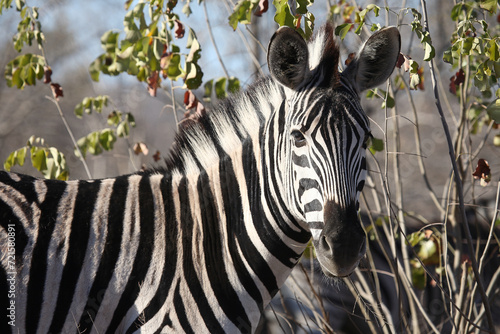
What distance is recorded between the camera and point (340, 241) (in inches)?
86.5

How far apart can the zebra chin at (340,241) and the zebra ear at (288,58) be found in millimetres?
686

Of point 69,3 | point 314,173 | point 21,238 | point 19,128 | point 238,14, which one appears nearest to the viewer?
point 314,173

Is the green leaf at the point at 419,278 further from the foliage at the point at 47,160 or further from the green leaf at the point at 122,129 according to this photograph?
the foliage at the point at 47,160

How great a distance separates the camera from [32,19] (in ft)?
13.7

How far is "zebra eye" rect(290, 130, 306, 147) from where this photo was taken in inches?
95.8

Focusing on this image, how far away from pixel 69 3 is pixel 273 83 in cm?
1332

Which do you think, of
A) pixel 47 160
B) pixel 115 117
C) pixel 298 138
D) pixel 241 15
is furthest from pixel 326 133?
pixel 115 117

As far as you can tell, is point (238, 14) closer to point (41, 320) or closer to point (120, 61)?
point (120, 61)

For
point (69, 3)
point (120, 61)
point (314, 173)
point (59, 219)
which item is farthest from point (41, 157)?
point (69, 3)

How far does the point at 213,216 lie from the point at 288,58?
879 millimetres

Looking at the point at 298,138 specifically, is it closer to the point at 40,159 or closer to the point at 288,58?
the point at 288,58

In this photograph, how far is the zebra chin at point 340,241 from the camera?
7.22ft

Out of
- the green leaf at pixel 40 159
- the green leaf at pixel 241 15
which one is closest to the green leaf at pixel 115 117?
the green leaf at pixel 40 159

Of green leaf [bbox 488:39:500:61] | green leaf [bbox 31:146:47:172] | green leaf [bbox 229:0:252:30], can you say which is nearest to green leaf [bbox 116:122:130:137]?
green leaf [bbox 31:146:47:172]
